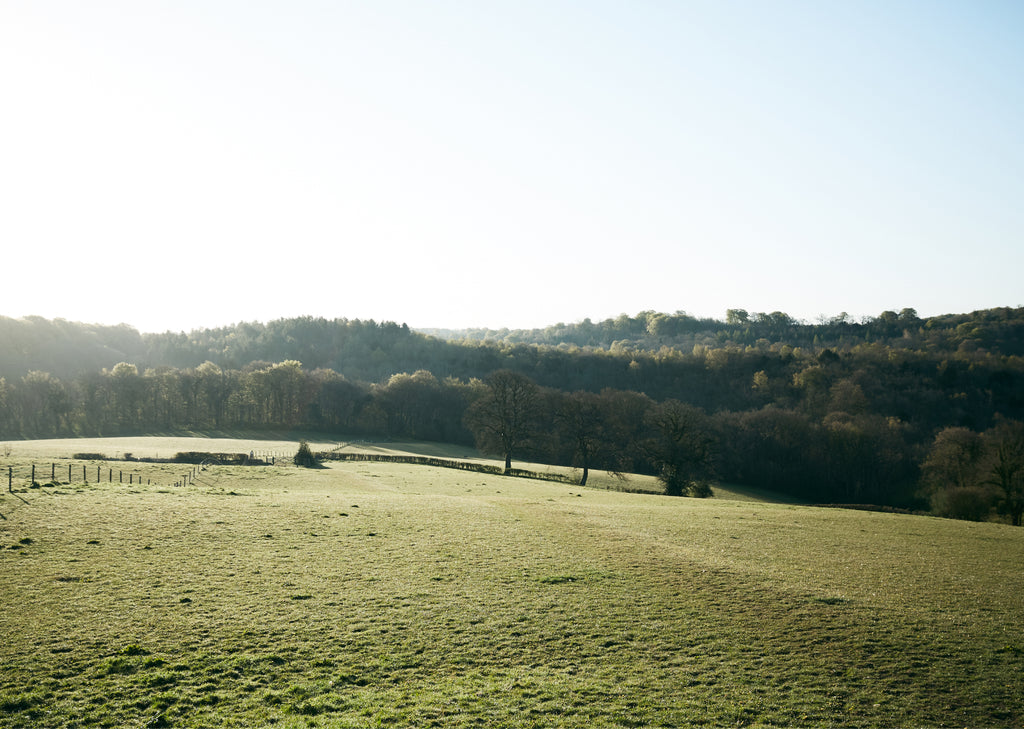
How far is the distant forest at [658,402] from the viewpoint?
3243 inches

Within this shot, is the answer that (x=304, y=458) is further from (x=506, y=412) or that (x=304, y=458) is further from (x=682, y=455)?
(x=682, y=455)

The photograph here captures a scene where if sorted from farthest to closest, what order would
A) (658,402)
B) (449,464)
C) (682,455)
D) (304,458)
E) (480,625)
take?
(658,402) → (449,464) → (682,455) → (304,458) → (480,625)

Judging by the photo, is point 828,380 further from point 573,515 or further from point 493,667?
point 493,667

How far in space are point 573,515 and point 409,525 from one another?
10228 mm

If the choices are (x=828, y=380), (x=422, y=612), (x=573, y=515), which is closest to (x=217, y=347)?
(x=828, y=380)

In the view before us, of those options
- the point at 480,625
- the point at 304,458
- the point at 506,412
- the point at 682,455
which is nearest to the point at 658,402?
the point at 506,412

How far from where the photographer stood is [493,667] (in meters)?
14.4

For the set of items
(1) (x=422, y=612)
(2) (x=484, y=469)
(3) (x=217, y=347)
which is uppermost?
(3) (x=217, y=347)

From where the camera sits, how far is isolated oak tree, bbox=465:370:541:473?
84.1 metres

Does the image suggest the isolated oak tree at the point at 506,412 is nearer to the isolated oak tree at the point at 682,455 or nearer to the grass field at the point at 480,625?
the isolated oak tree at the point at 682,455

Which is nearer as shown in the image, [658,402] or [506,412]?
[506,412]

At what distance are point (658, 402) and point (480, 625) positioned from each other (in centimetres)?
13135

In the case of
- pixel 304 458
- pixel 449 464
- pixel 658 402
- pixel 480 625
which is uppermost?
pixel 658 402

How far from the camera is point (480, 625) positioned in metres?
16.9
